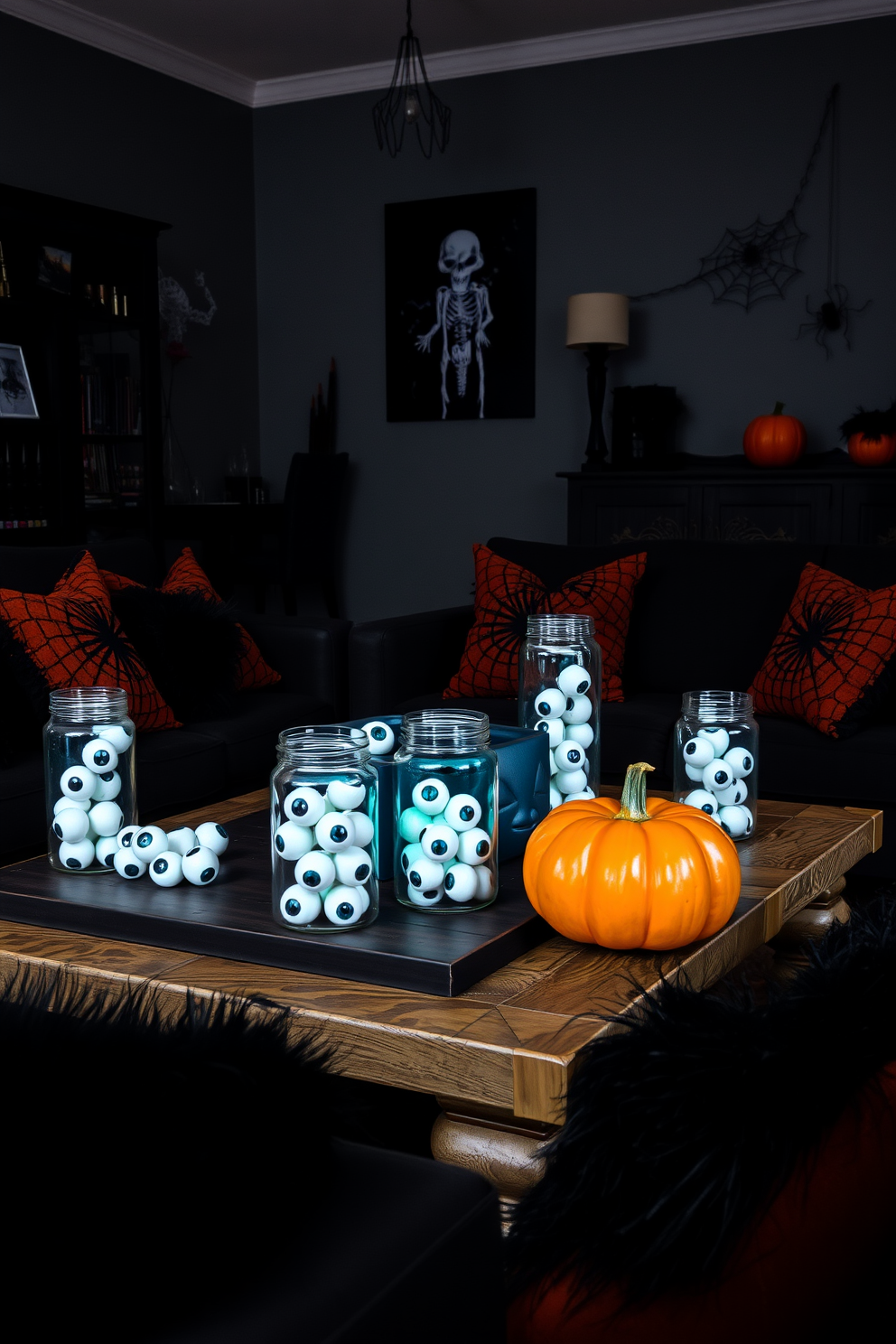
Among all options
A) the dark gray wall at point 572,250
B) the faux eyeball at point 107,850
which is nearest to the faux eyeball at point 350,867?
the faux eyeball at point 107,850

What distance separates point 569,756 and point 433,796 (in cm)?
42

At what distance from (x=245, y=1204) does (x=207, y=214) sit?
605 cm

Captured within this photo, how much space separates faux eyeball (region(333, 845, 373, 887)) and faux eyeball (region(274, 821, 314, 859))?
3 cm

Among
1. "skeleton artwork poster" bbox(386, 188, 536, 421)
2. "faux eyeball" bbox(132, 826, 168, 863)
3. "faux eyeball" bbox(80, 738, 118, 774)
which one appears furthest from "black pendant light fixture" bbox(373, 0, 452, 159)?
"faux eyeball" bbox(132, 826, 168, 863)

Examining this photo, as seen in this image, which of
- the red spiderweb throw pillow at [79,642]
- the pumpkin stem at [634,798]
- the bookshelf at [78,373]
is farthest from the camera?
the bookshelf at [78,373]

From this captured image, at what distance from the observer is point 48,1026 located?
0.64 meters

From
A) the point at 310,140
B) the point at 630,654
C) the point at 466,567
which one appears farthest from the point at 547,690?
the point at 310,140

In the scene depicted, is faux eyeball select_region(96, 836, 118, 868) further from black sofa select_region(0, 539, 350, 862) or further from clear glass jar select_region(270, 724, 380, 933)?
black sofa select_region(0, 539, 350, 862)

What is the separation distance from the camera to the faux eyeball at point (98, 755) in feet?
5.31

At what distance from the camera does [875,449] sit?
15.5ft

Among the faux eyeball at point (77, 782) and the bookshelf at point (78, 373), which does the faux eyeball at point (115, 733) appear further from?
the bookshelf at point (78, 373)

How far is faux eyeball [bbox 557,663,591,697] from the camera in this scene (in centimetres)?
177

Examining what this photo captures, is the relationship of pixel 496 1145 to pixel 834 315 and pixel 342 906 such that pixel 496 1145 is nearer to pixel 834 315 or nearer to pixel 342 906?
pixel 342 906

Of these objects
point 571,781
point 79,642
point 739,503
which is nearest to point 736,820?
point 571,781
